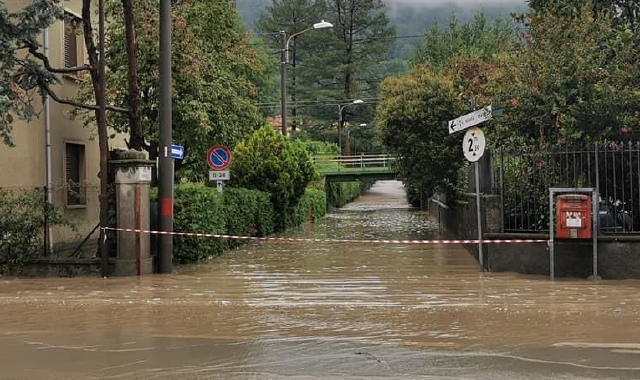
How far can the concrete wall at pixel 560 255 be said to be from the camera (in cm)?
1156

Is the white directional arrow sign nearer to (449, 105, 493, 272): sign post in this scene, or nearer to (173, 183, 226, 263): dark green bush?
(449, 105, 493, 272): sign post

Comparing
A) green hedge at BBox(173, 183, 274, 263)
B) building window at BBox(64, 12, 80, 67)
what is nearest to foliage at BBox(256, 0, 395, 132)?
green hedge at BBox(173, 183, 274, 263)

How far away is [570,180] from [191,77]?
9632 mm


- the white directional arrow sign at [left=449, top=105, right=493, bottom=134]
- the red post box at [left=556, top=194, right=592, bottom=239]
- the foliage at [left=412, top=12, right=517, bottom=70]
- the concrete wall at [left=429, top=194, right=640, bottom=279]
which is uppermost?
the foliage at [left=412, top=12, right=517, bottom=70]

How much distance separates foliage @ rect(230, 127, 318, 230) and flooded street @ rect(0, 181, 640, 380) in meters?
11.6

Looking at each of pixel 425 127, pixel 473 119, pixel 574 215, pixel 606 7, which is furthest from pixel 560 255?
pixel 425 127

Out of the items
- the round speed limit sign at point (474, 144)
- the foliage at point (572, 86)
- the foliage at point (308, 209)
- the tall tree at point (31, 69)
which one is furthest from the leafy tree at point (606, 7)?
the foliage at point (308, 209)

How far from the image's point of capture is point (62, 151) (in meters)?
18.5

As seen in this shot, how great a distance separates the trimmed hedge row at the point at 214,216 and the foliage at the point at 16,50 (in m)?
3.52

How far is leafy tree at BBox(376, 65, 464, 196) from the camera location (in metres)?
22.3

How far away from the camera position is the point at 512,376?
6.07 m

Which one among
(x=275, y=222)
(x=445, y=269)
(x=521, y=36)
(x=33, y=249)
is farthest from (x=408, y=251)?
(x=275, y=222)

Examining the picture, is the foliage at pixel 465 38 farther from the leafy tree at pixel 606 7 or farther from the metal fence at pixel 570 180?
the metal fence at pixel 570 180

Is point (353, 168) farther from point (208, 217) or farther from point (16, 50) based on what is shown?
point (16, 50)
